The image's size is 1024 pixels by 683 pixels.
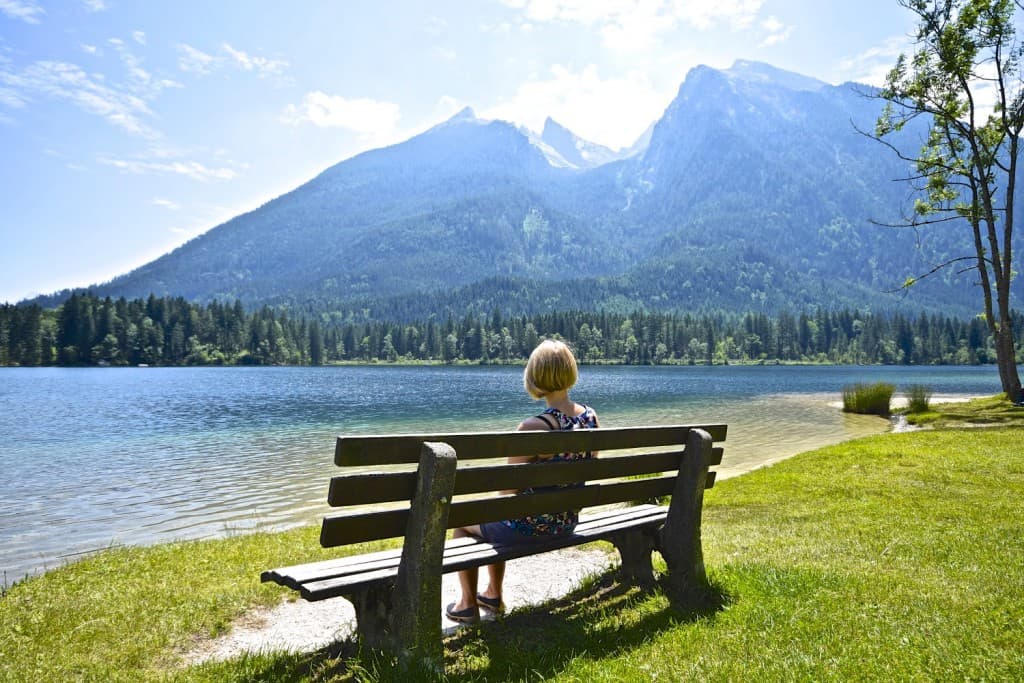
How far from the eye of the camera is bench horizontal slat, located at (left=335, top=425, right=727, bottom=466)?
4031 millimetres

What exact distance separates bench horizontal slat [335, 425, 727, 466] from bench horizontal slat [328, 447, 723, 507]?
4.4 inches

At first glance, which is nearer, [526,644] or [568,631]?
[526,644]

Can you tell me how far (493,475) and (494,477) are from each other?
0.02m

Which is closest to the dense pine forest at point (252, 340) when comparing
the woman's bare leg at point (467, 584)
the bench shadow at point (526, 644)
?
the woman's bare leg at point (467, 584)

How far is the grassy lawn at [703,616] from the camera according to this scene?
4.79 meters

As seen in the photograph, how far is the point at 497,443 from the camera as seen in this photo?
15.4 ft

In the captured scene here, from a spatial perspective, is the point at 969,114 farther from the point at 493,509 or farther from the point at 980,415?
the point at 493,509

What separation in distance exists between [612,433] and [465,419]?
34.1 meters

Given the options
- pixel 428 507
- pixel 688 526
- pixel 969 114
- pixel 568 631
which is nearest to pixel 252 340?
pixel 969 114

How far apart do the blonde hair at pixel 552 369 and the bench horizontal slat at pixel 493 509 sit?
93 centimetres

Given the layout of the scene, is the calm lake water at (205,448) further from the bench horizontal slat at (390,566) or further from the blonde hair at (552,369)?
the blonde hair at (552,369)

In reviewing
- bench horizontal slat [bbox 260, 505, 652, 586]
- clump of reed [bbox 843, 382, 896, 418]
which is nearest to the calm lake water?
clump of reed [bbox 843, 382, 896, 418]

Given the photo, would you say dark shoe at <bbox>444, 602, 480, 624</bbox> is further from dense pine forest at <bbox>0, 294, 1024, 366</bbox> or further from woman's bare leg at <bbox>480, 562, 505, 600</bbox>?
dense pine forest at <bbox>0, 294, 1024, 366</bbox>

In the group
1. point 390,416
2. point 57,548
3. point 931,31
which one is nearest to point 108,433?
point 390,416
